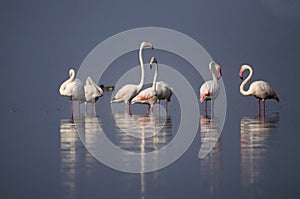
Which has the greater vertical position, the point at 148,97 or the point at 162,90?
the point at 162,90

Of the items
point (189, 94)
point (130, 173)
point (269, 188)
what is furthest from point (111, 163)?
point (189, 94)

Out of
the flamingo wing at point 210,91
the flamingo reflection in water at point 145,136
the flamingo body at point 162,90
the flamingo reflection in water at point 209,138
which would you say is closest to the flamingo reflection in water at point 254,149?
the flamingo reflection in water at point 209,138

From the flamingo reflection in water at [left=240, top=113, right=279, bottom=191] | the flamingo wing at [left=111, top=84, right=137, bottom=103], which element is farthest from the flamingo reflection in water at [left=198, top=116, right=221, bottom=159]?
the flamingo wing at [left=111, top=84, right=137, bottom=103]

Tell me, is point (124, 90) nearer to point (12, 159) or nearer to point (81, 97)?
point (81, 97)

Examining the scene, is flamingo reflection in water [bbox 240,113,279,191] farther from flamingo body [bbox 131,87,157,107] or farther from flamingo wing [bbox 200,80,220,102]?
flamingo body [bbox 131,87,157,107]

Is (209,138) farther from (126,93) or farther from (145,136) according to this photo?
(126,93)

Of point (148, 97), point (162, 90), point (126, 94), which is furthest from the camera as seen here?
point (126, 94)

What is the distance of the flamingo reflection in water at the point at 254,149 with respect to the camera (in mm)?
7614

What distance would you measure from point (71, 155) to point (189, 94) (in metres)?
22.3

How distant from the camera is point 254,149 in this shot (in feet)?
33.7

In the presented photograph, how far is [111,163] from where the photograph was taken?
29.4 feet

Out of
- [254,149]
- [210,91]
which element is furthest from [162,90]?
[254,149]

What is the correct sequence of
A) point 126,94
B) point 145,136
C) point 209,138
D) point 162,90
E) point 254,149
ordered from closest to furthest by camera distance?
1. point 254,149
2. point 209,138
3. point 145,136
4. point 162,90
5. point 126,94

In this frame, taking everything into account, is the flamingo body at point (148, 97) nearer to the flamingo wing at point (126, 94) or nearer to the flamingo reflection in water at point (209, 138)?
the flamingo wing at point (126, 94)
